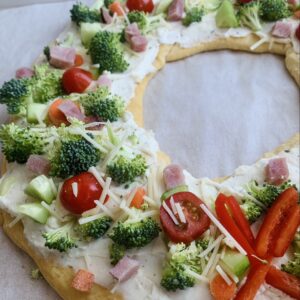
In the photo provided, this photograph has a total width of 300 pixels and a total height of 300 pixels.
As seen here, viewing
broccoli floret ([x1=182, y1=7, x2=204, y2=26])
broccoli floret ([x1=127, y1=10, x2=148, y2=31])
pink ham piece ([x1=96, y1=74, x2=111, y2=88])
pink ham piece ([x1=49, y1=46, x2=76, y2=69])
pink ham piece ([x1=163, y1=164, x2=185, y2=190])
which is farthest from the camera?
broccoli floret ([x1=182, y1=7, x2=204, y2=26])

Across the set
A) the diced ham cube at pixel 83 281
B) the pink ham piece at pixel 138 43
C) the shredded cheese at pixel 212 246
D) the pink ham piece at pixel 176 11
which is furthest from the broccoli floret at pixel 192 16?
the diced ham cube at pixel 83 281

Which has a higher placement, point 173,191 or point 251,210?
point 173,191

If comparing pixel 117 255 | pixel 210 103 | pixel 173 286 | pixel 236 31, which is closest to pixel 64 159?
pixel 117 255

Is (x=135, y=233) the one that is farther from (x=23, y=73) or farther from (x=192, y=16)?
(x=192, y=16)

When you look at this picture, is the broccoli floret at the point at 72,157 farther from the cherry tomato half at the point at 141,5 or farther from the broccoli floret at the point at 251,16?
the broccoli floret at the point at 251,16

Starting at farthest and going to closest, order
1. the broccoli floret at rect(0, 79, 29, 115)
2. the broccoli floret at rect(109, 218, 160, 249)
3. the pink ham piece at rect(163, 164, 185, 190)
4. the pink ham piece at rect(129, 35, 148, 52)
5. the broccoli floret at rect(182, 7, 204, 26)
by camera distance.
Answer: the broccoli floret at rect(182, 7, 204, 26)
the pink ham piece at rect(129, 35, 148, 52)
the broccoli floret at rect(0, 79, 29, 115)
the pink ham piece at rect(163, 164, 185, 190)
the broccoli floret at rect(109, 218, 160, 249)

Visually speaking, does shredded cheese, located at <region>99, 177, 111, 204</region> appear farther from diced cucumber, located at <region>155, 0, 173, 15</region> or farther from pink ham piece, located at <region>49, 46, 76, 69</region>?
diced cucumber, located at <region>155, 0, 173, 15</region>

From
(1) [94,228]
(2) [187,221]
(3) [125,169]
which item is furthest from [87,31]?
(2) [187,221]

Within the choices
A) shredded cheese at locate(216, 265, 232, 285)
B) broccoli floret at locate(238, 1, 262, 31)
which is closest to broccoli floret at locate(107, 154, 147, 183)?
shredded cheese at locate(216, 265, 232, 285)
